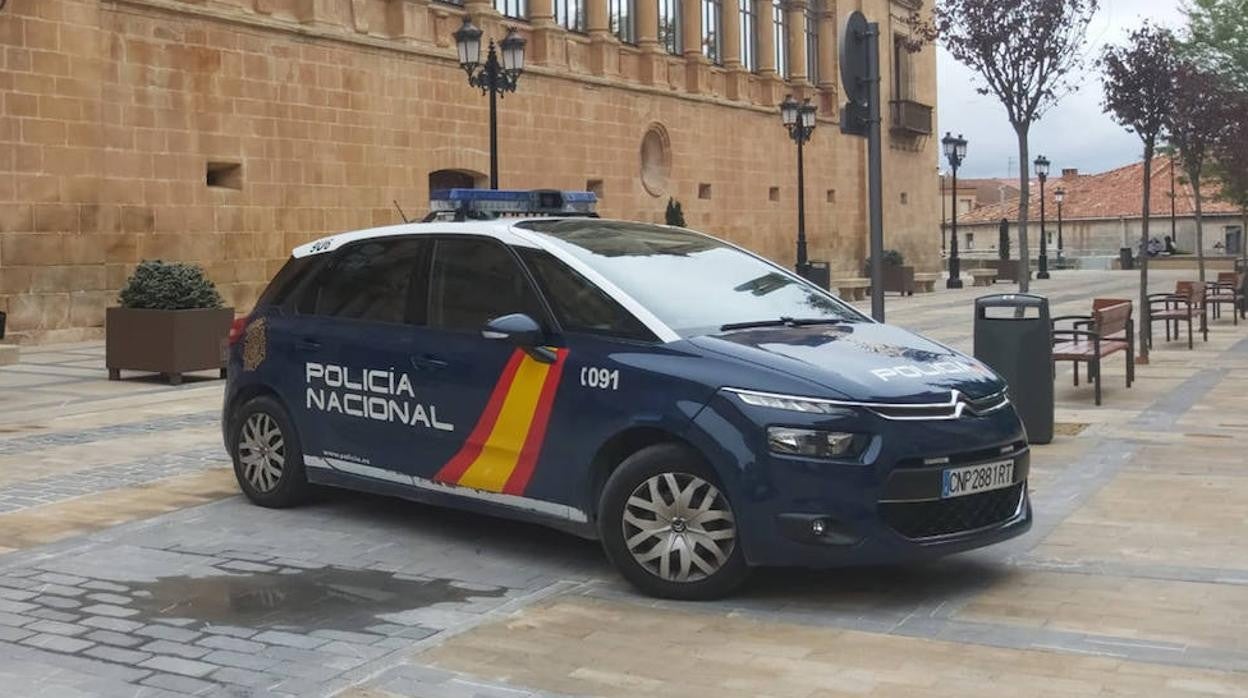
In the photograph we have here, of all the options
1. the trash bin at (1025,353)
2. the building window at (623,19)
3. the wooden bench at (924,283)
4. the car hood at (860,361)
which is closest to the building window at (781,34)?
the wooden bench at (924,283)

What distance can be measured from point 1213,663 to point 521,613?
98.8 inches

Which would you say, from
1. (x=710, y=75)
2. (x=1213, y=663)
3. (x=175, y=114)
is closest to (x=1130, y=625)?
→ (x=1213, y=663)

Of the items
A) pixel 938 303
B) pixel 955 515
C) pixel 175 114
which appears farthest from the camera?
pixel 938 303

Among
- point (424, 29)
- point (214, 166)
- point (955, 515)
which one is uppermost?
point (424, 29)

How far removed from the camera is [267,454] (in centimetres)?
764

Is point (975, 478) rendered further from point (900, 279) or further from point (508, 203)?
point (900, 279)

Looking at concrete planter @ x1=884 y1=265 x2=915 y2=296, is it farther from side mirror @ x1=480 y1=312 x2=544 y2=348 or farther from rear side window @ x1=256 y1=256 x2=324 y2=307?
side mirror @ x1=480 y1=312 x2=544 y2=348

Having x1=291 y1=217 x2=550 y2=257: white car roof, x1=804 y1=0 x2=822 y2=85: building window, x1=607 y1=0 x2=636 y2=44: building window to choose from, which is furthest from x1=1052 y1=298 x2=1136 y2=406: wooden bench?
x1=804 y1=0 x2=822 y2=85: building window

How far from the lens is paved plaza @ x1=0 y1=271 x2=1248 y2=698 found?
4.76 meters

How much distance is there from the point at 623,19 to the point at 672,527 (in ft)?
99.7

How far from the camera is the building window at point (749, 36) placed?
40844 millimetres

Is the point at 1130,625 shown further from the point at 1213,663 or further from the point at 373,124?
the point at 373,124

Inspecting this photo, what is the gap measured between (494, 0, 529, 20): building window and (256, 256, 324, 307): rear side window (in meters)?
23.1

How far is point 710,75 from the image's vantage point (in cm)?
3828
